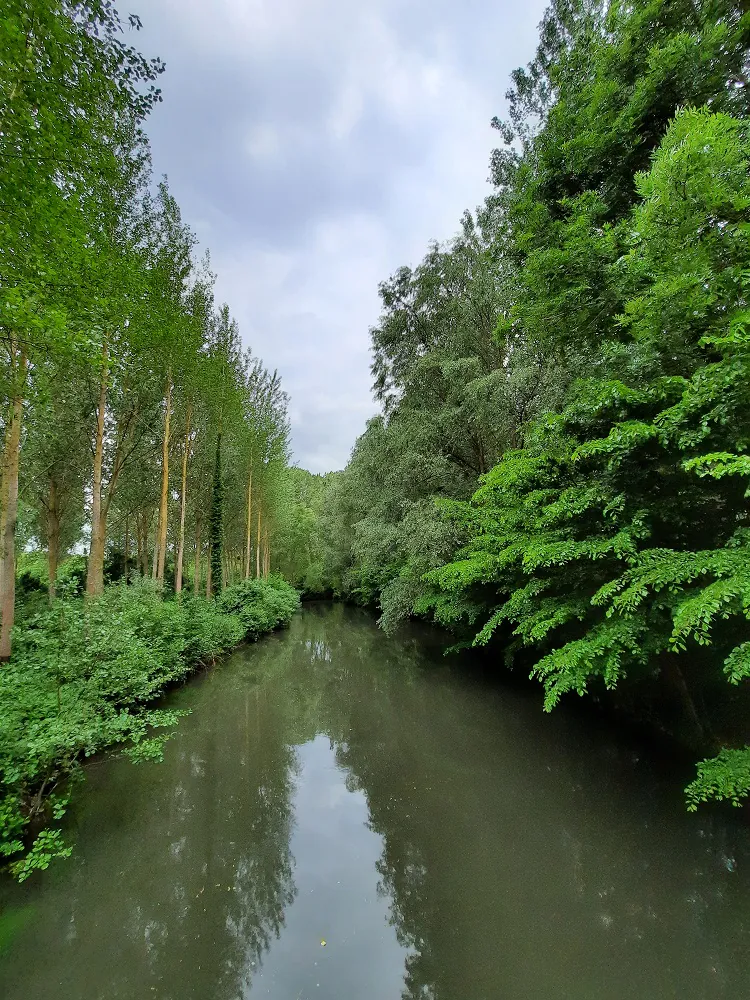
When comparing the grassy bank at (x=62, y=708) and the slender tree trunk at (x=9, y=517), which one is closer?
the grassy bank at (x=62, y=708)

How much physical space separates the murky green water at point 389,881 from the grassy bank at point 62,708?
0.49 meters

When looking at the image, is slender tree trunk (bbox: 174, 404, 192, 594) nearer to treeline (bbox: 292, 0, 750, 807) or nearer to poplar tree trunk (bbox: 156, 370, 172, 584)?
poplar tree trunk (bbox: 156, 370, 172, 584)

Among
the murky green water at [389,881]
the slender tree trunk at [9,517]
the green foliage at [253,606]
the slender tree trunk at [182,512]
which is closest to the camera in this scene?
the murky green water at [389,881]

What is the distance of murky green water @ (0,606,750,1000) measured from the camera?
3.00 m

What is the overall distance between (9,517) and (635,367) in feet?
32.9

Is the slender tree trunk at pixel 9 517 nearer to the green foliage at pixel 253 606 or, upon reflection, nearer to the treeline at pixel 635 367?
the treeline at pixel 635 367

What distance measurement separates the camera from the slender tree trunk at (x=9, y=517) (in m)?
7.11

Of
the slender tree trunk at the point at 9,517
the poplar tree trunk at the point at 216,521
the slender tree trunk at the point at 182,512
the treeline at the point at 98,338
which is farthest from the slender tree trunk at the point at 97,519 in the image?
the poplar tree trunk at the point at 216,521

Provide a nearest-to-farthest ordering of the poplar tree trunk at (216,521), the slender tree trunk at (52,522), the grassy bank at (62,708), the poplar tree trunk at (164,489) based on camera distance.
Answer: the grassy bank at (62,708) < the poplar tree trunk at (164,489) < the slender tree trunk at (52,522) < the poplar tree trunk at (216,521)

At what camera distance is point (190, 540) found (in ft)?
85.2

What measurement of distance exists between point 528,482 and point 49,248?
6608mm

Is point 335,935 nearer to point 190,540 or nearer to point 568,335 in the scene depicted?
point 568,335

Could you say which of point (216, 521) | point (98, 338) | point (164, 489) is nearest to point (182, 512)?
point (164, 489)

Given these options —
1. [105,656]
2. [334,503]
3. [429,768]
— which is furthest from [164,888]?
[334,503]
